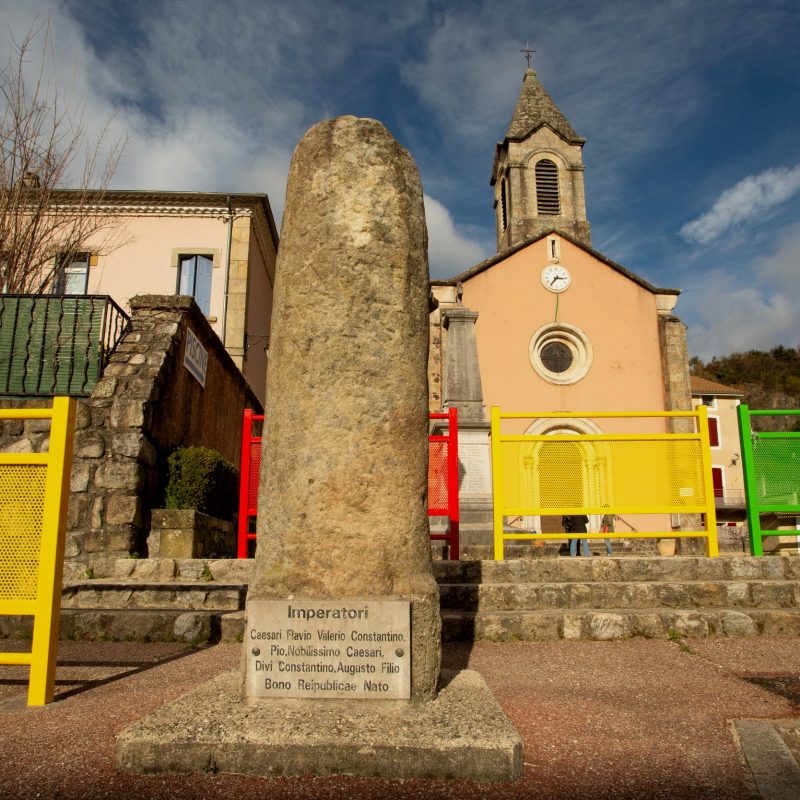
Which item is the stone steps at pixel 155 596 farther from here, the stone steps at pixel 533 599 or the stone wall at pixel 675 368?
the stone wall at pixel 675 368

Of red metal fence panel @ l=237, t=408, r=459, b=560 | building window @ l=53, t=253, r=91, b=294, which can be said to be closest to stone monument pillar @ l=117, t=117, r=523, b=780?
red metal fence panel @ l=237, t=408, r=459, b=560

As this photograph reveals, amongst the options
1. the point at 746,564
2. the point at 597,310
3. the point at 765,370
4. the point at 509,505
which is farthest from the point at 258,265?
the point at 765,370

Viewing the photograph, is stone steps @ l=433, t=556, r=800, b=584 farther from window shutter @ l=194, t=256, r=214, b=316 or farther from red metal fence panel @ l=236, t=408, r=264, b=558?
window shutter @ l=194, t=256, r=214, b=316

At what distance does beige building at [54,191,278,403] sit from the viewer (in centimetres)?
1593

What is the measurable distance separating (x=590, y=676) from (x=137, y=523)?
4536 millimetres

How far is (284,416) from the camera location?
263cm

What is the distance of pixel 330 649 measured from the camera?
2369 millimetres

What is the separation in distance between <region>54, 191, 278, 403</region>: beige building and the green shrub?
8.86 metres

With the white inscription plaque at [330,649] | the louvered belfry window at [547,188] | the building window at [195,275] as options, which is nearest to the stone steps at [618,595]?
the white inscription plaque at [330,649]

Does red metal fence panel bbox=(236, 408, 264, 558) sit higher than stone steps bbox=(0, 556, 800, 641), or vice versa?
red metal fence panel bbox=(236, 408, 264, 558)

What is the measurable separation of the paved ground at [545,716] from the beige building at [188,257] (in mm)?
12748

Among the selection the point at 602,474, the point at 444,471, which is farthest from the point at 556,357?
the point at 602,474

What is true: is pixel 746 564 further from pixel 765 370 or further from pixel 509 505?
pixel 765 370

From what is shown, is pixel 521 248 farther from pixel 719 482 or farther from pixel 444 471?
pixel 719 482
